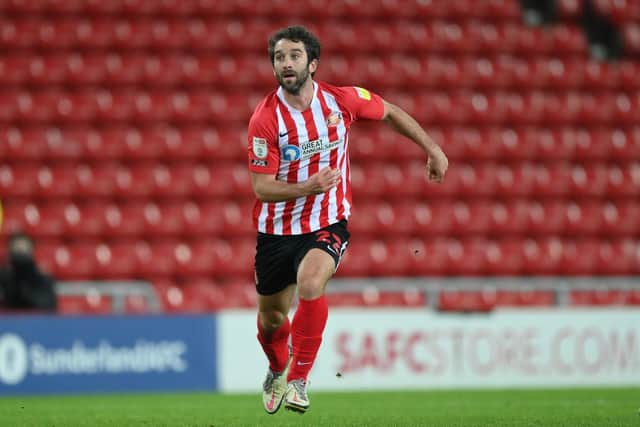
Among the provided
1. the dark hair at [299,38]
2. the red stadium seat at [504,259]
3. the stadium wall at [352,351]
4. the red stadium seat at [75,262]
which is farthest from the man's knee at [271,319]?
the red stadium seat at [504,259]

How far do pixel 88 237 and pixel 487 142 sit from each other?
17.0 feet

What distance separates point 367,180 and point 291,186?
7866mm

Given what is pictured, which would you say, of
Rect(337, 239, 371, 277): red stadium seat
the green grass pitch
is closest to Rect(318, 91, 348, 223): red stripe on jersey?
the green grass pitch

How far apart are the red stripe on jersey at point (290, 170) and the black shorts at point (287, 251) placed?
77 mm

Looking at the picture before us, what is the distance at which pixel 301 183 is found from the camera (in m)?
5.72

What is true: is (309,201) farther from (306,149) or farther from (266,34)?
(266,34)

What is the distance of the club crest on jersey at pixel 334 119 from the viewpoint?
6008mm

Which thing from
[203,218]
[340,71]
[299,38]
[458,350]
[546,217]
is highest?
[340,71]

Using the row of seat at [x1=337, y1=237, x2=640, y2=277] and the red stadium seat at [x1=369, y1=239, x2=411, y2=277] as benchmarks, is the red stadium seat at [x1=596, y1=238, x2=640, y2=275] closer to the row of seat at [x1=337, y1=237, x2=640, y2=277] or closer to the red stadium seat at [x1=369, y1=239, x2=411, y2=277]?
the row of seat at [x1=337, y1=237, x2=640, y2=277]

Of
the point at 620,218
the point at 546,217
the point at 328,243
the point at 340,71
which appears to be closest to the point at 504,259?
the point at 546,217

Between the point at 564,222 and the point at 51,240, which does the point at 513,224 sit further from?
the point at 51,240

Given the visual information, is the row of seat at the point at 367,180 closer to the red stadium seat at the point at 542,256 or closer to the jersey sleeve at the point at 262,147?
the red stadium seat at the point at 542,256

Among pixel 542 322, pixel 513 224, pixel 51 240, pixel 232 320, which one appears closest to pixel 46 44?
pixel 51 240

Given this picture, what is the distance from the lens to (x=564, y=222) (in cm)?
1386
